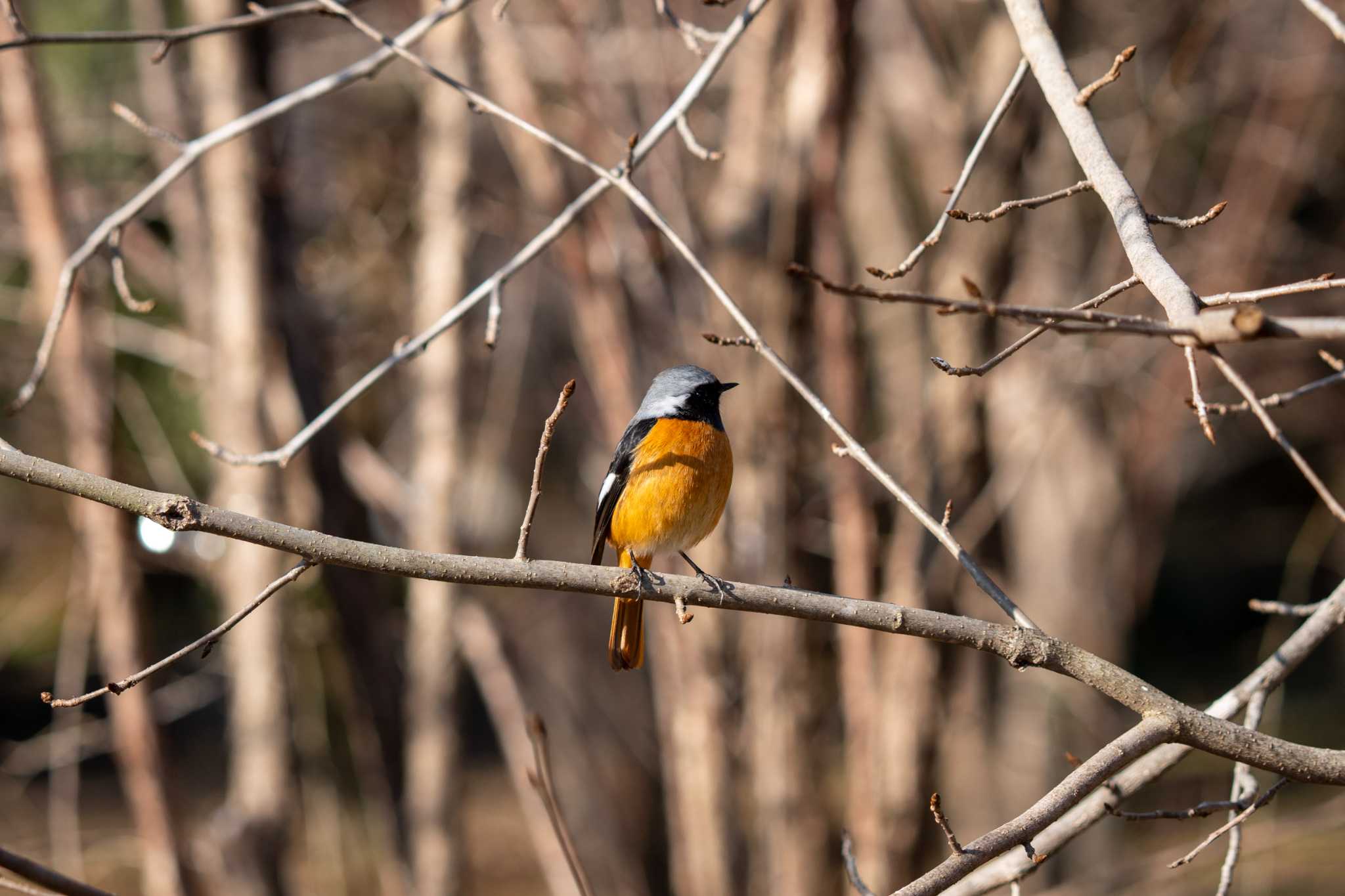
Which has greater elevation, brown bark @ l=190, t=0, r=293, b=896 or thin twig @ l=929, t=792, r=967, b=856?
brown bark @ l=190, t=0, r=293, b=896

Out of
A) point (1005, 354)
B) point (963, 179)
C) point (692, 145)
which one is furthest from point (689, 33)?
point (1005, 354)

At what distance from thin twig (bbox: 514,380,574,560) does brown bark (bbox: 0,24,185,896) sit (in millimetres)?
3245

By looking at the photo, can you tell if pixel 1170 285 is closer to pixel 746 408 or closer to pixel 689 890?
pixel 746 408

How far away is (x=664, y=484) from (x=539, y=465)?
1.47m

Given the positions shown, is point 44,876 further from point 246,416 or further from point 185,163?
point 246,416

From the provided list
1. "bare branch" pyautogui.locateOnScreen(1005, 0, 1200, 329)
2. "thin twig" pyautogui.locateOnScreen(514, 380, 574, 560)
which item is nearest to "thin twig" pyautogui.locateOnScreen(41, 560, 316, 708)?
"thin twig" pyautogui.locateOnScreen(514, 380, 574, 560)

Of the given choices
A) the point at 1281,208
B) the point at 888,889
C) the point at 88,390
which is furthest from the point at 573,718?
the point at 1281,208

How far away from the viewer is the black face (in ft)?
12.1

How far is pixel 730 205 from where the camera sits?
4.79 metres

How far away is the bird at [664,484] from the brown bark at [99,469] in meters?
2.22

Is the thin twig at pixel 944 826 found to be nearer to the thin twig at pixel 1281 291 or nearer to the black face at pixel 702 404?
the thin twig at pixel 1281 291

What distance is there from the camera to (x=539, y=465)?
1.96 m

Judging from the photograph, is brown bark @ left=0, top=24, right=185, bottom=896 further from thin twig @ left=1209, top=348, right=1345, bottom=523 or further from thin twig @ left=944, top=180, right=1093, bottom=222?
thin twig @ left=1209, top=348, right=1345, bottom=523

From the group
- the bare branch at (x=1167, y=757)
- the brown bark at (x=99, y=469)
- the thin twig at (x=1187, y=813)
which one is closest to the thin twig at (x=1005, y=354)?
the thin twig at (x=1187, y=813)
